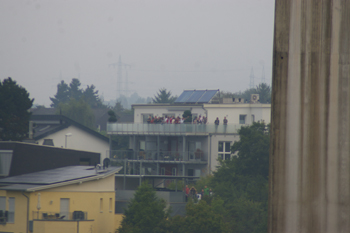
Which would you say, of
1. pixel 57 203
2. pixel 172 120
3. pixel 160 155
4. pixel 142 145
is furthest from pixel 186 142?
pixel 57 203

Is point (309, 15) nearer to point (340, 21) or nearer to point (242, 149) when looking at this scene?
point (340, 21)

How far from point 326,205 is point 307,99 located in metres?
1.03

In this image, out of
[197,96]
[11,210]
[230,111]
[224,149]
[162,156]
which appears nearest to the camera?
[11,210]

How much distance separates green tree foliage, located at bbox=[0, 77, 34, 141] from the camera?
62250 mm

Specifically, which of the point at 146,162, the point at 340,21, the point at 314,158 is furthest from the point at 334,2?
the point at 146,162

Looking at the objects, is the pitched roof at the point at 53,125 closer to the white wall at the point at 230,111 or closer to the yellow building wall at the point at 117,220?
the white wall at the point at 230,111

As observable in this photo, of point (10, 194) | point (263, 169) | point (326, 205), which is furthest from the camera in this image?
point (263, 169)

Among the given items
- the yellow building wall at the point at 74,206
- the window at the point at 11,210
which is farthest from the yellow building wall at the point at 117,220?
the window at the point at 11,210

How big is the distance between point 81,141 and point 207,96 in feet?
60.4

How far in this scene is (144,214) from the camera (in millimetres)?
32844

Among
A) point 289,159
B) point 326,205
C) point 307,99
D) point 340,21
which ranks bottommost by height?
point 326,205

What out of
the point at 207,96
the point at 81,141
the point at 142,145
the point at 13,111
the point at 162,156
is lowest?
the point at 162,156

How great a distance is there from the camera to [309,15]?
5.46 m

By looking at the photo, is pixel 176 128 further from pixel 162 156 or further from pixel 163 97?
pixel 163 97
